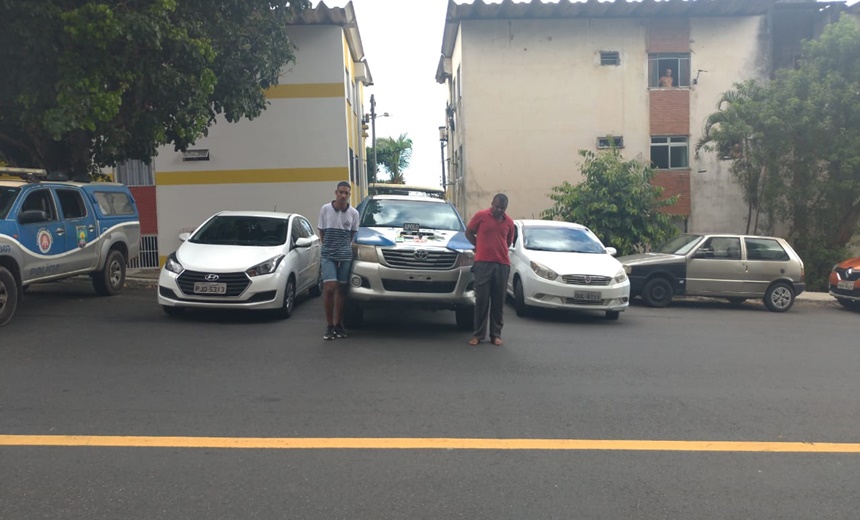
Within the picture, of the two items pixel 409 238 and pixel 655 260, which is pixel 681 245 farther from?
pixel 409 238

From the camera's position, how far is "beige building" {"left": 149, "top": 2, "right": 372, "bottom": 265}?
19.9 metres

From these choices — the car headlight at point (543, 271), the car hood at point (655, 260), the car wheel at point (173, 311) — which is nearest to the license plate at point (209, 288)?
the car wheel at point (173, 311)

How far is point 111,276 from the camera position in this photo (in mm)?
12258

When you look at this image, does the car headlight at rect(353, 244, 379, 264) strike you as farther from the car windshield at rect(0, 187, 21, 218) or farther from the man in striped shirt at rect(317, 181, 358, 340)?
the car windshield at rect(0, 187, 21, 218)

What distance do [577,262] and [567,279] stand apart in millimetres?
588

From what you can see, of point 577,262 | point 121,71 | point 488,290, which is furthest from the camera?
point 577,262

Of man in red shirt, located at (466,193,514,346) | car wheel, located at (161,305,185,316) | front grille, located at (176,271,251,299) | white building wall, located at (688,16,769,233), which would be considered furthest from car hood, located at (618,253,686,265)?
white building wall, located at (688,16,769,233)

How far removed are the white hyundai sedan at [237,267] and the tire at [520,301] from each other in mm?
3407

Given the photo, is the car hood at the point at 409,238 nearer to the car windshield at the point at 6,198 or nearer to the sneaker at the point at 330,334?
the sneaker at the point at 330,334

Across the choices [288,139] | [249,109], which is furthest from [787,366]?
[288,139]

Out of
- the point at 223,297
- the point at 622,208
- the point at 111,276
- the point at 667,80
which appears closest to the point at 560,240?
the point at 223,297

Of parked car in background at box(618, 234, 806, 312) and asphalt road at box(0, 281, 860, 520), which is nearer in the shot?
asphalt road at box(0, 281, 860, 520)

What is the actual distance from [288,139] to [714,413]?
16118mm

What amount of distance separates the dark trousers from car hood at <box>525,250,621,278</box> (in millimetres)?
2589
